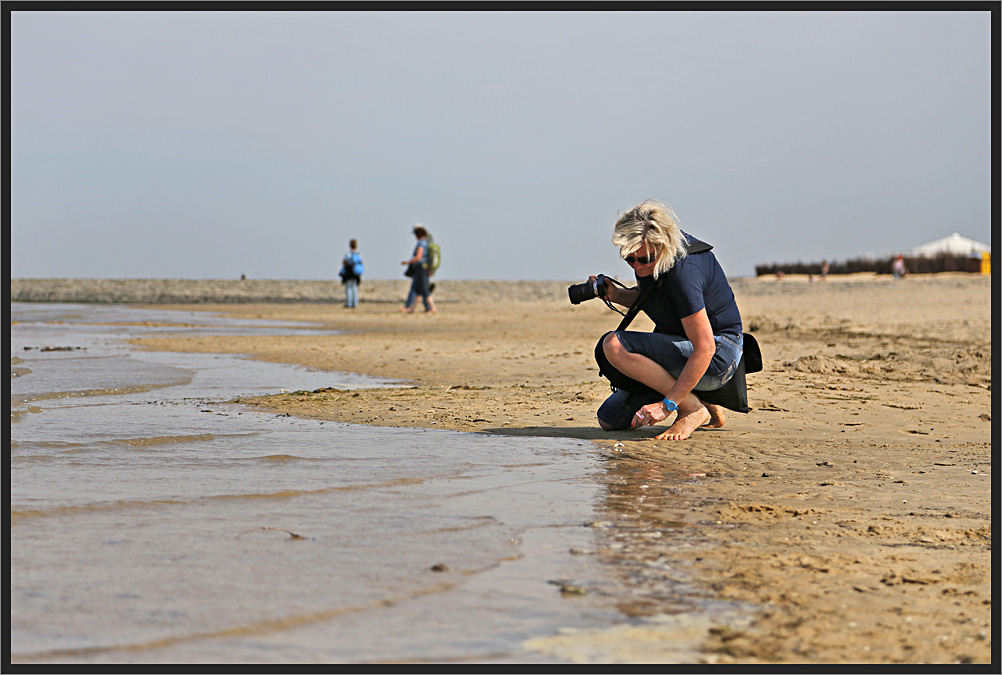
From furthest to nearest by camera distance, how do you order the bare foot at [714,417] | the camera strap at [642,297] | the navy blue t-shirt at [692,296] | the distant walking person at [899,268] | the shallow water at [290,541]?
the distant walking person at [899,268] → the bare foot at [714,417] → the camera strap at [642,297] → the navy blue t-shirt at [692,296] → the shallow water at [290,541]

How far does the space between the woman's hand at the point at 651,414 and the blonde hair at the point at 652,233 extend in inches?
26.8

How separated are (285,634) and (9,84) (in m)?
4.74

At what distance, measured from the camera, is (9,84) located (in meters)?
6.19

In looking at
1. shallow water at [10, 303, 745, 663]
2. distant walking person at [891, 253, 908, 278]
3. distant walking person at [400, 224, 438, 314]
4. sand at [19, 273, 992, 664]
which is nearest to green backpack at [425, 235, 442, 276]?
distant walking person at [400, 224, 438, 314]

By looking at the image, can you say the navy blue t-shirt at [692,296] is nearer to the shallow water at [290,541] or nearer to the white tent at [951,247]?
the shallow water at [290,541]

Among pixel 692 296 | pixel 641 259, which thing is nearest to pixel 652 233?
pixel 641 259

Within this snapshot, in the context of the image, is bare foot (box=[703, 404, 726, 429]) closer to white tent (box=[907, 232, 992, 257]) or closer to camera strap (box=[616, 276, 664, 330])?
camera strap (box=[616, 276, 664, 330])

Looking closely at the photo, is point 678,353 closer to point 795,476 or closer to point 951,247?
point 795,476

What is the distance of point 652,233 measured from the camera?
511 centimetres

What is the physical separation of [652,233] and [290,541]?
2.44 m

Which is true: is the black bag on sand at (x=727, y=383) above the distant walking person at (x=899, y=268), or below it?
below

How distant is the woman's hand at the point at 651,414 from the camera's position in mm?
5398

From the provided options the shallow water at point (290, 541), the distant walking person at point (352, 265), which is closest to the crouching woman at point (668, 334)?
the shallow water at point (290, 541)

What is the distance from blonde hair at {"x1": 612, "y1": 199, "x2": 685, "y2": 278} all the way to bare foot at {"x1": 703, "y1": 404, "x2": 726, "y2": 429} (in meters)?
0.99
